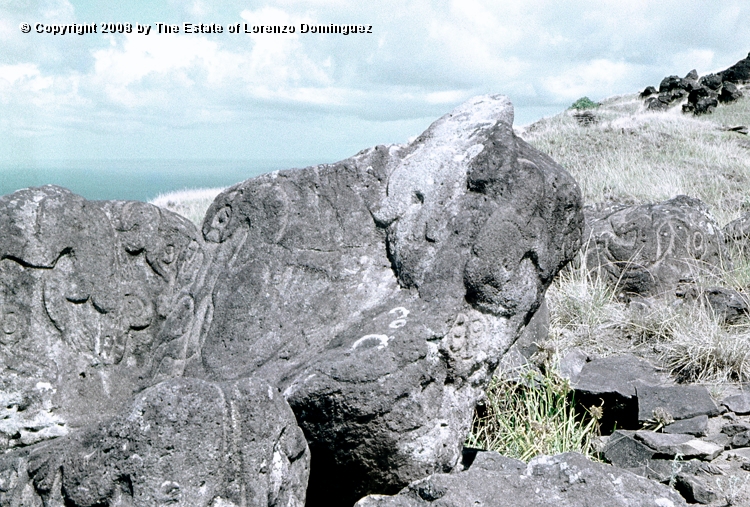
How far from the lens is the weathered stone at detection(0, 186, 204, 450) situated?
2.98 meters

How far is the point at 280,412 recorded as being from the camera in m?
2.37

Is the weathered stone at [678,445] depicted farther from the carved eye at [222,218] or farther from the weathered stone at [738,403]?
the carved eye at [222,218]

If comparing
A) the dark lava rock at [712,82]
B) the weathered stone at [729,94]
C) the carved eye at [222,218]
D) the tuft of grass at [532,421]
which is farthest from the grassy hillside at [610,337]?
the dark lava rock at [712,82]

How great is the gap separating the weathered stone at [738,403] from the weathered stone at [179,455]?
9.55 ft

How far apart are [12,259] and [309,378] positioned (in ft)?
4.37

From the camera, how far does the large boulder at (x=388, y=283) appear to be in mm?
2594

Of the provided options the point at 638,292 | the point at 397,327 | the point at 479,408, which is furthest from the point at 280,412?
the point at 638,292

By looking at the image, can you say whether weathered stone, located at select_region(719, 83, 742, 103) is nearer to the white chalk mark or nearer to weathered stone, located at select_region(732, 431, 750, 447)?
weathered stone, located at select_region(732, 431, 750, 447)

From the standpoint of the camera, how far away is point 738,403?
168 inches

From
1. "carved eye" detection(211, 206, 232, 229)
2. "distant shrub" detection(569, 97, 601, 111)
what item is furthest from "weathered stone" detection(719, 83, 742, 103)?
"carved eye" detection(211, 206, 232, 229)

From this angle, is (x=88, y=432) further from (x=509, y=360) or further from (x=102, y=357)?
(x=509, y=360)

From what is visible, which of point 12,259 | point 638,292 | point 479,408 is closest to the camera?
point 12,259

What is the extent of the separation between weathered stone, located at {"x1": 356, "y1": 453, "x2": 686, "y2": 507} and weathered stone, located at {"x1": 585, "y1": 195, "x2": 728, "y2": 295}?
12.8ft

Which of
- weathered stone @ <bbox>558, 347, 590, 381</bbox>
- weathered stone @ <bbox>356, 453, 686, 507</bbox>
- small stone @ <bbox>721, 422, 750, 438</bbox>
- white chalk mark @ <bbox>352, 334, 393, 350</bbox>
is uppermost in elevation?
white chalk mark @ <bbox>352, 334, 393, 350</bbox>
